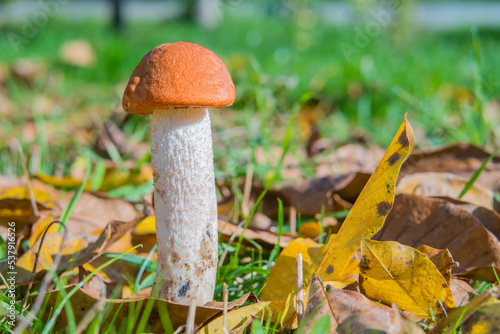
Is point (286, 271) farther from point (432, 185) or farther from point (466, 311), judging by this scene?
point (432, 185)

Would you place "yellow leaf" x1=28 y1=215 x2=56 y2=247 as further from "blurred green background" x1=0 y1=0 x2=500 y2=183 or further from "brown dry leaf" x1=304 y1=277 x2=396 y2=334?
"brown dry leaf" x1=304 y1=277 x2=396 y2=334

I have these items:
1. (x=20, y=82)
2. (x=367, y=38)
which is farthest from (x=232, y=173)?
(x=367, y=38)

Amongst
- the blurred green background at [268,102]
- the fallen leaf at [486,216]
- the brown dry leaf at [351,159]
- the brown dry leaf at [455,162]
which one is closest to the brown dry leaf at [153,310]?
the fallen leaf at [486,216]

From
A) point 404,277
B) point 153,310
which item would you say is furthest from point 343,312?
point 153,310

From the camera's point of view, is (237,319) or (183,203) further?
(183,203)

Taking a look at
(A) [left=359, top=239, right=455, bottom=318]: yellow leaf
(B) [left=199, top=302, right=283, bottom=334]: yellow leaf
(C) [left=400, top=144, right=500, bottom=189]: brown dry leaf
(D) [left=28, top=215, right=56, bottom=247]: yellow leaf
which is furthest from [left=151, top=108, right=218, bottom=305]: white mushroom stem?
(C) [left=400, top=144, right=500, bottom=189]: brown dry leaf

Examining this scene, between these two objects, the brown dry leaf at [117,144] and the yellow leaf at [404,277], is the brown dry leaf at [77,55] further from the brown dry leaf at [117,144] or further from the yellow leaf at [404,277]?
the yellow leaf at [404,277]
